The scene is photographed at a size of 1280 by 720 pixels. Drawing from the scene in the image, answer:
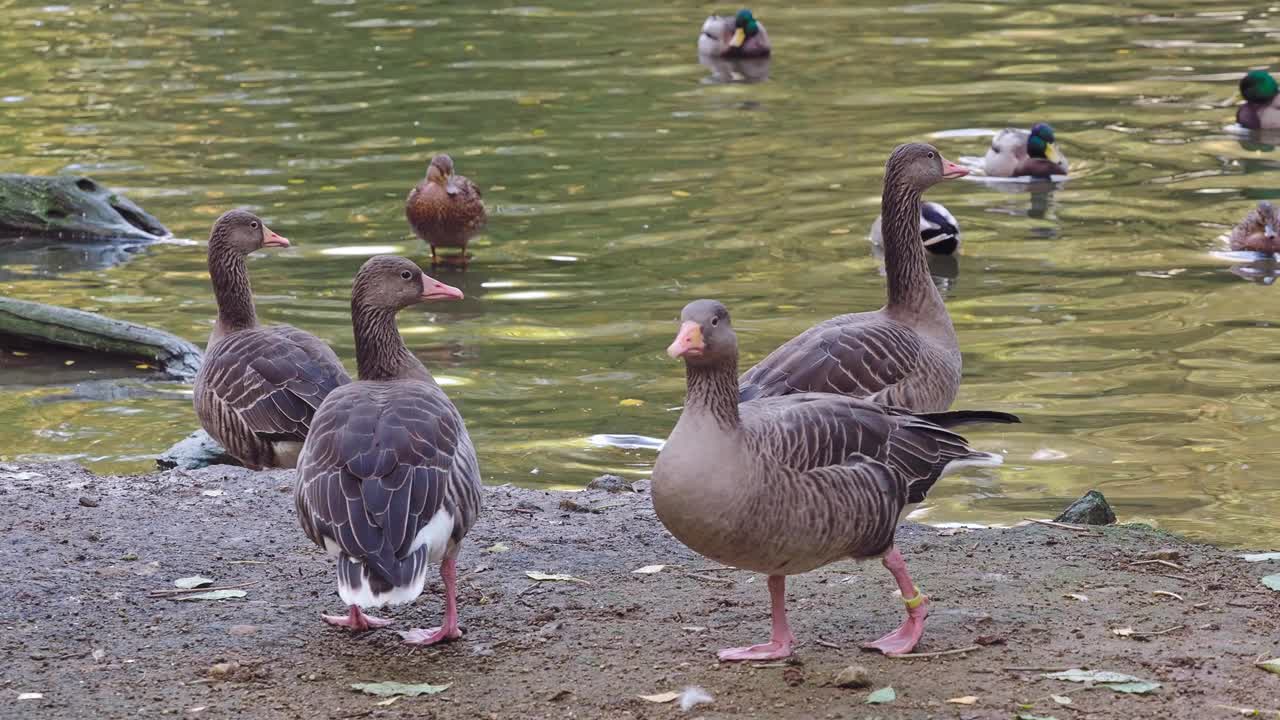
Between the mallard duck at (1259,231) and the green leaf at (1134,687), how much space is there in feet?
30.6

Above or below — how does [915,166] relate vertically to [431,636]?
above

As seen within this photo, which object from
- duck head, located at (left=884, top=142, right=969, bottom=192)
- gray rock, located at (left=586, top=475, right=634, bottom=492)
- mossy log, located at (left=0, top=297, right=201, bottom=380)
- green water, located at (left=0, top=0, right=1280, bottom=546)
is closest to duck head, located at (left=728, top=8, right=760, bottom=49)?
green water, located at (left=0, top=0, right=1280, bottom=546)

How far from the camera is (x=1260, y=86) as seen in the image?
19516mm

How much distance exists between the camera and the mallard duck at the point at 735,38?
81.2ft

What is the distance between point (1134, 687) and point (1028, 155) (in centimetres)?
1240

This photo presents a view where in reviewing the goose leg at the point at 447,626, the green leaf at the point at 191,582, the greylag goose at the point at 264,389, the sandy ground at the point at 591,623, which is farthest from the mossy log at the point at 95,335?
the goose leg at the point at 447,626

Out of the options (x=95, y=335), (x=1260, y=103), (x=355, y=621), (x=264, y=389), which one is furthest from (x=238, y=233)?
(x=1260, y=103)

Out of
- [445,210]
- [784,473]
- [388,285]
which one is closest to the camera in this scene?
[784,473]

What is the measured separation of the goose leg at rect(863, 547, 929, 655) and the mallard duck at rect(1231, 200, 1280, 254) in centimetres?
916

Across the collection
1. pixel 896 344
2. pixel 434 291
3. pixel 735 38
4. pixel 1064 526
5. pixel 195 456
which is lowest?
pixel 1064 526

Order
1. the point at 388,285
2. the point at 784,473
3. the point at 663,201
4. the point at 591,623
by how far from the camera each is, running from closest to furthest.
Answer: the point at 784,473
the point at 591,623
the point at 388,285
the point at 663,201

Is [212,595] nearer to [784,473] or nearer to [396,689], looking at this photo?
[396,689]

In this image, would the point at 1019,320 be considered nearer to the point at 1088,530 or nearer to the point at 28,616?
the point at 1088,530

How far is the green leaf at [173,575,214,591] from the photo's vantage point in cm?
733
